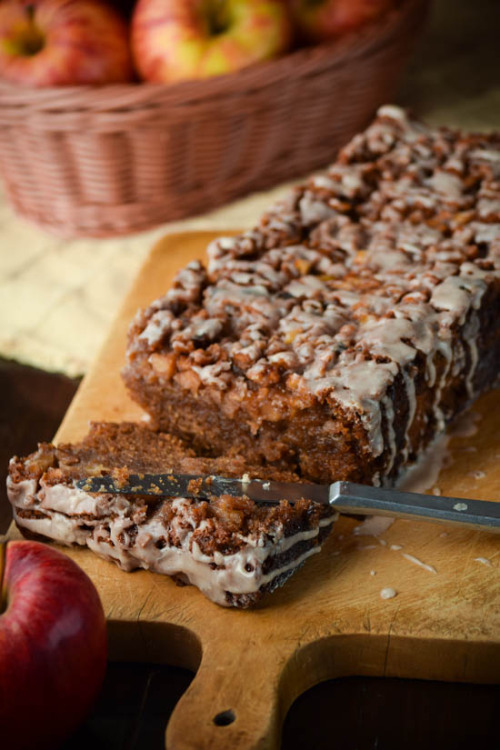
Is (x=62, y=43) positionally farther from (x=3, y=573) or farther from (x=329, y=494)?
(x=3, y=573)

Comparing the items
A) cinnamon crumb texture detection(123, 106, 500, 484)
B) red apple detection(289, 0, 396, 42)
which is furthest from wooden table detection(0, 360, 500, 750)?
red apple detection(289, 0, 396, 42)

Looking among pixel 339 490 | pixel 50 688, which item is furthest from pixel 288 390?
pixel 50 688

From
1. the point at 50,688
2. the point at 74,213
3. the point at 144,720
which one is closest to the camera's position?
the point at 50,688

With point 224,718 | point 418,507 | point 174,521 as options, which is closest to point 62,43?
point 174,521

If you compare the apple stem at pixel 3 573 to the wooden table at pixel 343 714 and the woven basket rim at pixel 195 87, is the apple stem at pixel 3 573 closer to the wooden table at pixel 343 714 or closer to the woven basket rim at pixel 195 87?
the wooden table at pixel 343 714

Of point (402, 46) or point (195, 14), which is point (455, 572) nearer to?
point (195, 14)

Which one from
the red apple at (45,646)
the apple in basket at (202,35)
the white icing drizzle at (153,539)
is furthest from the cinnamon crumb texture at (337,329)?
the apple in basket at (202,35)
